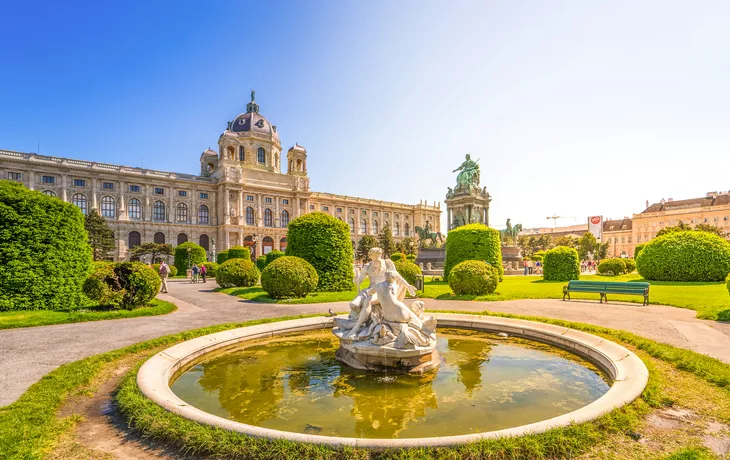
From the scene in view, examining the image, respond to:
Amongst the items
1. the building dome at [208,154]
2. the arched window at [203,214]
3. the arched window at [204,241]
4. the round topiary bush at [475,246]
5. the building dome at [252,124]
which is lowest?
the round topiary bush at [475,246]

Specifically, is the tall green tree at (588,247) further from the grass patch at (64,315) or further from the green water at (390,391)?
the grass patch at (64,315)

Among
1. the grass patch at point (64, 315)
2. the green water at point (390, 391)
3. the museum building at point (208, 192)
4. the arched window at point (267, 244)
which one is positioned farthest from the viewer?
the arched window at point (267, 244)

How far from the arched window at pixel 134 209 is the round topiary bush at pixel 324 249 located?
50894mm

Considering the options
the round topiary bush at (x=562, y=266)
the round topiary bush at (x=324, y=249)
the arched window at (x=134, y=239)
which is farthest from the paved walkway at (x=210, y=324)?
the arched window at (x=134, y=239)

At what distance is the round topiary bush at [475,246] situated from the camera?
67.8ft

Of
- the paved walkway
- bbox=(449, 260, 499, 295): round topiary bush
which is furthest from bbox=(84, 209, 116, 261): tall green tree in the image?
bbox=(449, 260, 499, 295): round topiary bush

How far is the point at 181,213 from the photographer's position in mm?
62219

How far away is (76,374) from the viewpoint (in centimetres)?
546

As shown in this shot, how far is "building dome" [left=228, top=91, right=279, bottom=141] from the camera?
71188mm

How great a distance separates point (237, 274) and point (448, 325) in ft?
45.9

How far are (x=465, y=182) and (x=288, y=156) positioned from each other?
4746 centimetres

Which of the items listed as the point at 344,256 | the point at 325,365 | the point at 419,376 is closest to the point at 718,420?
the point at 419,376

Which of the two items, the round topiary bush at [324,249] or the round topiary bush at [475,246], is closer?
the round topiary bush at [324,249]

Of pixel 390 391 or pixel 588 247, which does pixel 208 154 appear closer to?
pixel 588 247
